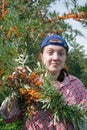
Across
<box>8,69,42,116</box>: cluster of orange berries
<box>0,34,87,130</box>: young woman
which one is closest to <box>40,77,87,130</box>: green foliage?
<box>8,69,42,116</box>: cluster of orange berries

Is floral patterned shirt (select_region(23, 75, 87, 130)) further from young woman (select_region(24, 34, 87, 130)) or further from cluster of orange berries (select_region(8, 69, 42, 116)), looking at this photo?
cluster of orange berries (select_region(8, 69, 42, 116))

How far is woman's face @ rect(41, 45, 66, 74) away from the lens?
2.00 m

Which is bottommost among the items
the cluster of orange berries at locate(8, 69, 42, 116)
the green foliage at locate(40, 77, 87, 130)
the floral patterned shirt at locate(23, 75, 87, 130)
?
the floral patterned shirt at locate(23, 75, 87, 130)

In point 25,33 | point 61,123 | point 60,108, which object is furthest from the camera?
point 25,33

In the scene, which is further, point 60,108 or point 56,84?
point 56,84

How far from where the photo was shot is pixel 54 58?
6.56 ft

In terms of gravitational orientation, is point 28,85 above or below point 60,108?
above

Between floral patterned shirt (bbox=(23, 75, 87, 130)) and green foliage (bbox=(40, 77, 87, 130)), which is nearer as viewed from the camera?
green foliage (bbox=(40, 77, 87, 130))

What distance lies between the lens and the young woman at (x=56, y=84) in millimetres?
2010

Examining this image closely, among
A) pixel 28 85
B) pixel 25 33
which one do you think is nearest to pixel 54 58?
pixel 28 85

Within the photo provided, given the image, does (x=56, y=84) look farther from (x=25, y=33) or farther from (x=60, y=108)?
(x=25, y=33)

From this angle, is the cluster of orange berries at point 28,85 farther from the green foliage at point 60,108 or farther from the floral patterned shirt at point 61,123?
the floral patterned shirt at point 61,123

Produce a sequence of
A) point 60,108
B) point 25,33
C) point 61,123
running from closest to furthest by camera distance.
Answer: point 60,108
point 61,123
point 25,33

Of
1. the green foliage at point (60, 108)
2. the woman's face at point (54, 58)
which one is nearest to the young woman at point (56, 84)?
the woman's face at point (54, 58)
